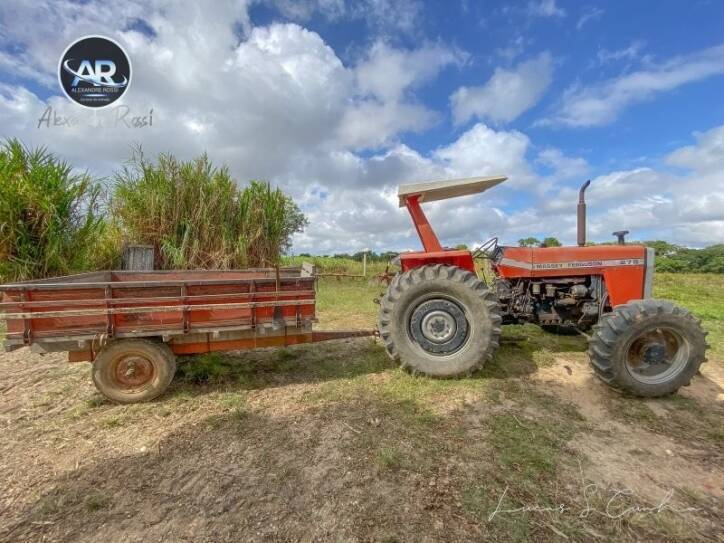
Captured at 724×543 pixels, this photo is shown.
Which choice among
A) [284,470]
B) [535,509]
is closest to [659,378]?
[535,509]

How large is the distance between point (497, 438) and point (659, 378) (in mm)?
1883

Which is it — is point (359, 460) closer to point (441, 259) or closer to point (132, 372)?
point (132, 372)

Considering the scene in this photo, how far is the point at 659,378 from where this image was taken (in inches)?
125

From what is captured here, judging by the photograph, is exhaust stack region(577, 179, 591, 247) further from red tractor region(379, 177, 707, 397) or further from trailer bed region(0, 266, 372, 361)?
trailer bed region(0, 266, 372, 361)

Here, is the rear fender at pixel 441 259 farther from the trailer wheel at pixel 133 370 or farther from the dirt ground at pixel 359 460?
the trailer wheel at pixel 133 370

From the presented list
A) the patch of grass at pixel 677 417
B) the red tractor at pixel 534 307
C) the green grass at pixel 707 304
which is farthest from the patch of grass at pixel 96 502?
the green grass at pixel 707 304

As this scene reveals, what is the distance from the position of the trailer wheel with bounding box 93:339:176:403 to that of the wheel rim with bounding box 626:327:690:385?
13.5ft

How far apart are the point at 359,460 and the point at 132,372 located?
2122 mm

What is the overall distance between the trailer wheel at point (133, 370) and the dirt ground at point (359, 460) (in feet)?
0.43

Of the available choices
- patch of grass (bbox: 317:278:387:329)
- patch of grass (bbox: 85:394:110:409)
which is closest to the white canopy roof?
patch of grass (bbox: 317:278:387:329)

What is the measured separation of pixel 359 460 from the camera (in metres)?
2.23

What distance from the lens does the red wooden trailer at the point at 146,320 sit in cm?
272

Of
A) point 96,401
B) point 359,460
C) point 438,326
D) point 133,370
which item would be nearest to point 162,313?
point 133,370

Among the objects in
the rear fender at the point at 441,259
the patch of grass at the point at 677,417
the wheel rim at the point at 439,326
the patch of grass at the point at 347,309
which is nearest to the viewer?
the patch of grass at the point at 677,417
